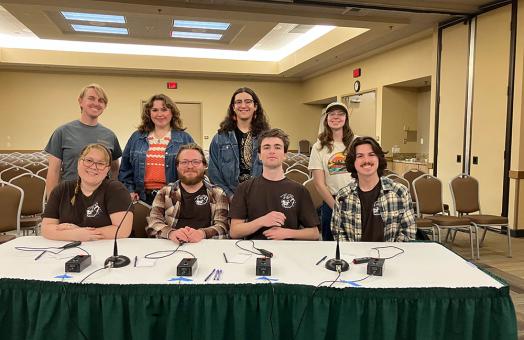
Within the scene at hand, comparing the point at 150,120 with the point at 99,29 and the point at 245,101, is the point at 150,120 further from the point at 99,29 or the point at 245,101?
the point at 99,29

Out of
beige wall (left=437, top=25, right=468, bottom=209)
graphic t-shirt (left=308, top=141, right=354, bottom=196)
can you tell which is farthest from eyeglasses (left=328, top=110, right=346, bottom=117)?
beige wall (left=437, top=25, right=468, bottom=209)

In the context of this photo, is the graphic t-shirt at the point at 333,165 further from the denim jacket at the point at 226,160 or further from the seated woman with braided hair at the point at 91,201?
the seated woman with braided hair at the point at 91,201

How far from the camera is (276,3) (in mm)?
5660

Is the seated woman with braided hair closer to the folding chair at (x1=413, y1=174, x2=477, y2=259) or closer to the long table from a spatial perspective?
the long table

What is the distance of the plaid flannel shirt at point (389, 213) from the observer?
2.26 m

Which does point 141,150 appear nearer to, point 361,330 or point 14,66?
point 361,330

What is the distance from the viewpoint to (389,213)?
227 centimetres

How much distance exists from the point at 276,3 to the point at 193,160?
3993 millimetres

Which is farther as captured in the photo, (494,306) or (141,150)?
(141,150)

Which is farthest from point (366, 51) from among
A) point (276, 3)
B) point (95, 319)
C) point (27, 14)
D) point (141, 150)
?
point (95, 319)

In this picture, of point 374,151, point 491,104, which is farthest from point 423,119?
point 374,151

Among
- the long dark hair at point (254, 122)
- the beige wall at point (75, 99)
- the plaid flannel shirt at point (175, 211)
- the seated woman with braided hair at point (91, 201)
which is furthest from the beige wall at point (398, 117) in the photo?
the seated woman with braided hair at point (91, 201)

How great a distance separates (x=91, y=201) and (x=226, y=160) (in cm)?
93

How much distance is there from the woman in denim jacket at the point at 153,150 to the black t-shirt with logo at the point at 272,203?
68 cm
